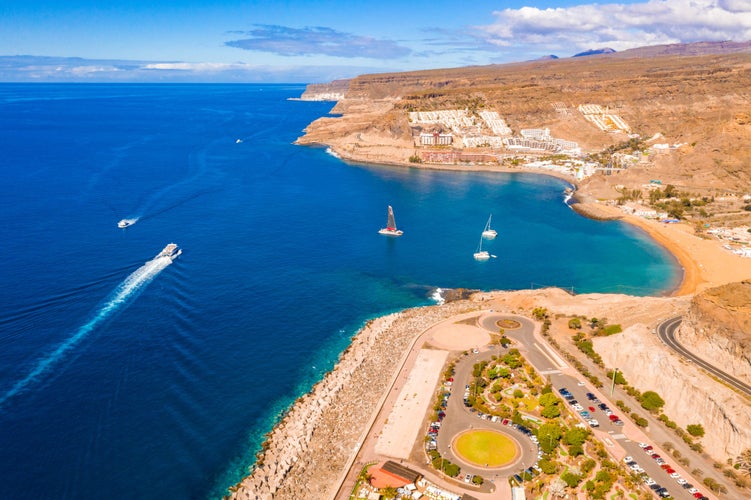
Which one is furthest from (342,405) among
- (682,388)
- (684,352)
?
(684,352)

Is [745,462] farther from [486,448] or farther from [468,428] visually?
[468,428]

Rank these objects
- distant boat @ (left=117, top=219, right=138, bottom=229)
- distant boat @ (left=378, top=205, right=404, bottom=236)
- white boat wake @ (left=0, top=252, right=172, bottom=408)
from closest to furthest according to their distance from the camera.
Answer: white boat wake @ (left=0, top=252, right=172, bottom=408), distant boat @ (left=117, top=219, right=138, bottom=229), distant boat @ (left=378, top=205, right=404, bottom=236)

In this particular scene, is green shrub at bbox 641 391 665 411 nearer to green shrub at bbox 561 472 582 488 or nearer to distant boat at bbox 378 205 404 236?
green shrub at bbox 561 472 582 488

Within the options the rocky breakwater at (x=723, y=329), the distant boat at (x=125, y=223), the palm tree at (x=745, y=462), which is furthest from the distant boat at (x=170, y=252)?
the palm tree at (x=745, y=462)

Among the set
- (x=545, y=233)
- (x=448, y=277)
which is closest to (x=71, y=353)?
(x=448, y=277)

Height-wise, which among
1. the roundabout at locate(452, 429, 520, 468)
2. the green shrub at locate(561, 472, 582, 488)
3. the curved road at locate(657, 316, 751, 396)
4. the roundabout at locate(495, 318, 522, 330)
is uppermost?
the curved road at locate(657, 316, 751, 396)

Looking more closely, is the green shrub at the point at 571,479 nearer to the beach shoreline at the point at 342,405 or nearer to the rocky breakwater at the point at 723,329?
the beach shoreline at the point at 342,405

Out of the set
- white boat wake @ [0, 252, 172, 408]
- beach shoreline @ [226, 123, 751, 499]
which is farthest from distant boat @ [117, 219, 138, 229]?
beach shoreline @ [226, 123, 751, 499]

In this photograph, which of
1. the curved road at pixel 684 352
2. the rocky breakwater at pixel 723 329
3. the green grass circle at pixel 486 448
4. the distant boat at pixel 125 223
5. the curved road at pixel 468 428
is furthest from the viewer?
the distant boat at pixel 125 223
